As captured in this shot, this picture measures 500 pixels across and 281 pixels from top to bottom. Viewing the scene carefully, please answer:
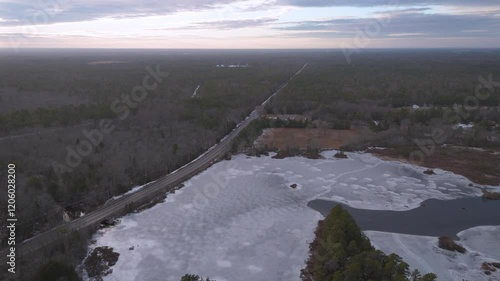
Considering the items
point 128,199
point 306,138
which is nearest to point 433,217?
point 128,199

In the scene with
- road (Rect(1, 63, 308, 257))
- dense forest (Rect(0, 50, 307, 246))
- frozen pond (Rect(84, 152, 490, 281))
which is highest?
dense forest (Rect(0, 50, 307, 246))

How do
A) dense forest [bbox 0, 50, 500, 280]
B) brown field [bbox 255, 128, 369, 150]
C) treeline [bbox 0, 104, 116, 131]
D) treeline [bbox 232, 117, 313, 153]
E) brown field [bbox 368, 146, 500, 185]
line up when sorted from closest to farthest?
dense forest [bbox 0, 50, 500, 280] < brown field [bbox 368, 146, 500, 185] < treeline [bbox 232, 117, 313, 153] < brown field [bbox 255, 128, 369, 150] < treeline [bbox 0, 104, 116, 131]

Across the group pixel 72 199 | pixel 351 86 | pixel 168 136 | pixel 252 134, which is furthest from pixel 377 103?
pixel 72 199

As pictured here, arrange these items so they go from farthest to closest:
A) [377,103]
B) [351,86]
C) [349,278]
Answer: [351,86]
[377,103]
[349,278]

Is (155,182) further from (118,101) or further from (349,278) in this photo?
(118,101)

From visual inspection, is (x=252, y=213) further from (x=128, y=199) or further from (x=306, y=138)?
(x=306, y=138)

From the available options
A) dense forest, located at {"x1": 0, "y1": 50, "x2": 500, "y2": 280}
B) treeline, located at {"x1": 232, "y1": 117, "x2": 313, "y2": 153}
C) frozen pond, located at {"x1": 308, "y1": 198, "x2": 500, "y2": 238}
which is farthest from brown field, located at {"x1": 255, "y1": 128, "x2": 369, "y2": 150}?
frozen pond, located at {"x1": 308, "y1": 198, "x2": 500, "y2": 238}

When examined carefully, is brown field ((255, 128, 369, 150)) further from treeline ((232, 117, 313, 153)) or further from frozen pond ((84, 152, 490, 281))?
frozen pond ((84, 152, 490, 281))
